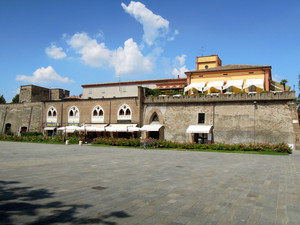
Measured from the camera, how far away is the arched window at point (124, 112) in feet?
112

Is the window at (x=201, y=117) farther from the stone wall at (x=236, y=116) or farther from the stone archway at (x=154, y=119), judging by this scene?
the stone archway at (x=154, y=119)

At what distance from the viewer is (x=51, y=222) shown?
4.64 m

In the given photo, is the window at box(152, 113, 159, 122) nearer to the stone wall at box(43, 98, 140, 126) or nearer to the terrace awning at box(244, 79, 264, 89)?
the stone wall at box(43, 98, 140, 126)

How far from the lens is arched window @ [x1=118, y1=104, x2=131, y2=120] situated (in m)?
34.1

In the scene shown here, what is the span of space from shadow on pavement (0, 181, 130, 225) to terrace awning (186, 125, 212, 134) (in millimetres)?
23060

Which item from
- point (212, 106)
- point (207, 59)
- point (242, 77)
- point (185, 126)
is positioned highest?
point (207, 59)

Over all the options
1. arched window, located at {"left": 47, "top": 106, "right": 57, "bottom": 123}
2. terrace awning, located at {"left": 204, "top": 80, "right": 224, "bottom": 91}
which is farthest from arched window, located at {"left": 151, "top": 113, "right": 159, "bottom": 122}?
arched window, located at {"left": 47, "top": 106, "right": 57, "bottom": 123}

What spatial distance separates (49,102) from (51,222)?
38.0m

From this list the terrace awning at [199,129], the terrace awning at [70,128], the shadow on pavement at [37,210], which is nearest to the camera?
the shadow on pavement at [37,210]

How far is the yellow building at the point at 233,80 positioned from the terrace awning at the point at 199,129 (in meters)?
6.17

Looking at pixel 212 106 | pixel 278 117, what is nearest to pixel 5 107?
pixel 212 106

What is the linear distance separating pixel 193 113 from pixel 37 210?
87.4 ft

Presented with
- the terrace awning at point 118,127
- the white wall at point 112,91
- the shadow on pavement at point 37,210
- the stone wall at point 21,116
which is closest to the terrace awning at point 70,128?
the terrace awning at point 118,127

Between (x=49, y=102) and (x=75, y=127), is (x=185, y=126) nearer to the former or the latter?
(x=75, y=127)
